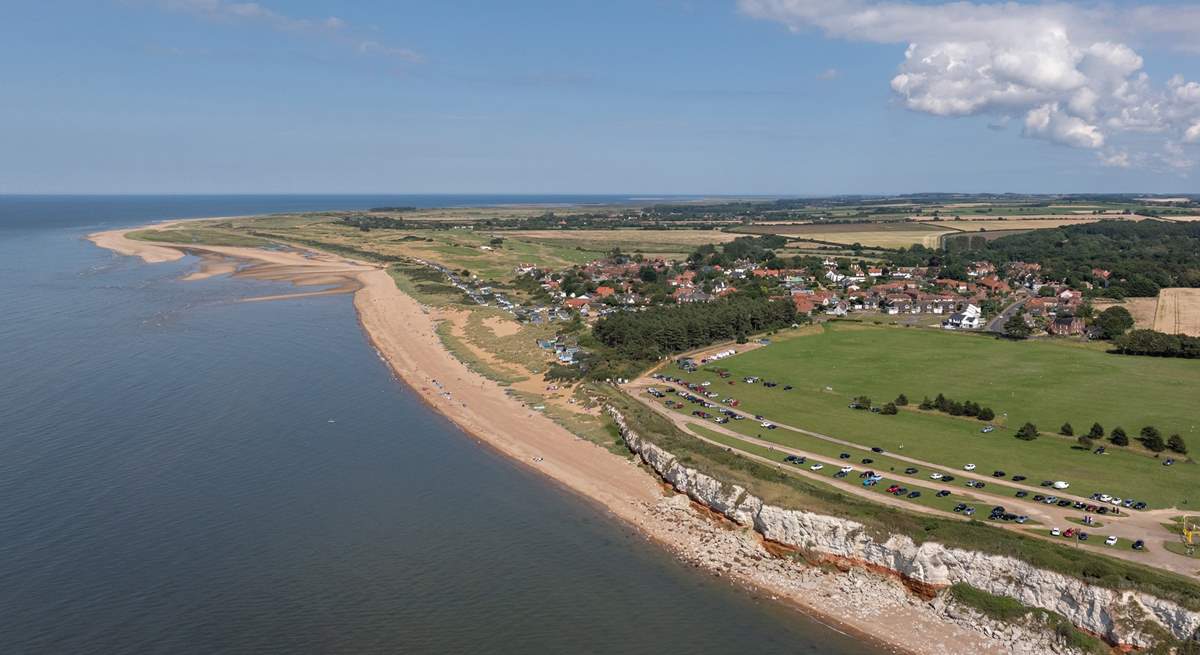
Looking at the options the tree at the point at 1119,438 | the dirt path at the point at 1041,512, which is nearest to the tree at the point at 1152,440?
the tree at the point at 1119,438

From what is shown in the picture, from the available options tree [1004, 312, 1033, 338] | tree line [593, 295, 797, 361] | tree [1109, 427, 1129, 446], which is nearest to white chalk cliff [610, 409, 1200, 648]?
tree [1109, 427, 1129, 446]

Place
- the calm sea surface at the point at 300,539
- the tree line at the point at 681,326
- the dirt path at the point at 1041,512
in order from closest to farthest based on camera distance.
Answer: the calm sea surface at the point at 300,539 < the dirt path at the point at 1041,512 < the tree line at the point at 681,326

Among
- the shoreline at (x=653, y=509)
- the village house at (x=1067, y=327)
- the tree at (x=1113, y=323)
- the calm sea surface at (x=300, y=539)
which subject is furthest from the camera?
the village house at (x=1067, y=327)

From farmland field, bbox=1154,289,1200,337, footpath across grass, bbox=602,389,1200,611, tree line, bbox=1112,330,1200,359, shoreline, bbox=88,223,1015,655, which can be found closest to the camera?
footpath across grass, bbox=602,389,1200,611

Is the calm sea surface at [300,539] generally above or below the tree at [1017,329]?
below

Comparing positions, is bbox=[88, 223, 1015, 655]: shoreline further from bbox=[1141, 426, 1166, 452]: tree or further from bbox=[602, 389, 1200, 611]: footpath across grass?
bbox=[1141, 426, 1166, 452]: tree

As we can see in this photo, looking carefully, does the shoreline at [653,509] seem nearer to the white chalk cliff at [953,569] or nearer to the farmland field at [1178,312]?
the white chalk cliff at [953,569]
